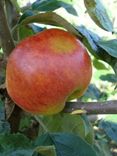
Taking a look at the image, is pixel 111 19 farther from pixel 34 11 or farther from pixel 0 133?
pixel 0 133

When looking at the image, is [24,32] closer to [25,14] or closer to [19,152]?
[25,14]

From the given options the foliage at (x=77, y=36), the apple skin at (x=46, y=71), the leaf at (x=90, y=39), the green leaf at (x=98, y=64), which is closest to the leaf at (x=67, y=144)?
the foliage at (x=77, y=36)

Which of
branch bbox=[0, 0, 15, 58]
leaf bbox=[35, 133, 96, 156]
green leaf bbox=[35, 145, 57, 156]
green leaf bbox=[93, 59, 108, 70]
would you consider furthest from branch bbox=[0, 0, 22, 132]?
green leaf bbox=[93, 59, 108, 70]

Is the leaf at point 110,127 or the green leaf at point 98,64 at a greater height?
the green leaf at point 98,64

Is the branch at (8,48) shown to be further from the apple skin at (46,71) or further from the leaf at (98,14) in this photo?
the leaf at (98,14)

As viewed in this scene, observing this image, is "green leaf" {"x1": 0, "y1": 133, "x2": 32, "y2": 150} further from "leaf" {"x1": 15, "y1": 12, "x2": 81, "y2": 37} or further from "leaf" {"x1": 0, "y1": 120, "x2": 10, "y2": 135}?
"leaf" {"x1": 15, "y1": 12, "x2": 81, "y2": 37}

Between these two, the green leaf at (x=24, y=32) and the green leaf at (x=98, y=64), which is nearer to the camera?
the green leaf at (x=24, y=32)
